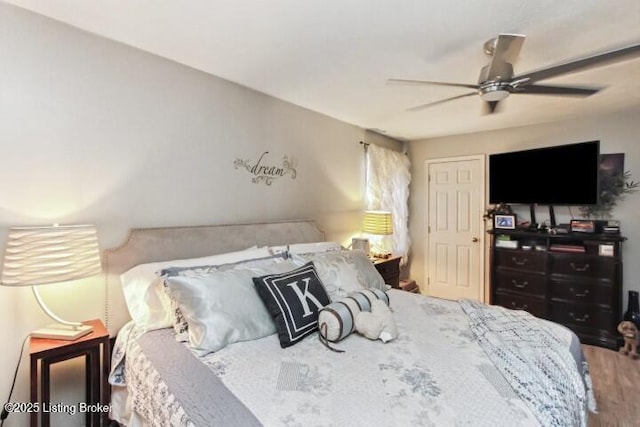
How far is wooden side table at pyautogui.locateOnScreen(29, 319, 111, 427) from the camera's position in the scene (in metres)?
1.43

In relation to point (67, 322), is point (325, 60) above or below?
above

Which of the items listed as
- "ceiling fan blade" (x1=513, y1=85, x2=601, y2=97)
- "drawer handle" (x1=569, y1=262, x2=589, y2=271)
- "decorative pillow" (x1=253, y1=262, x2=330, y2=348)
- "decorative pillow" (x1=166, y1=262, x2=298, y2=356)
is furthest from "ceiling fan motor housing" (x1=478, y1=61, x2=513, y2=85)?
"drawer handle" (x1=569, y1=262, x2=589, y2=271)

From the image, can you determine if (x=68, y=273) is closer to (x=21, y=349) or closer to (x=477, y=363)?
(x=21, y=349)

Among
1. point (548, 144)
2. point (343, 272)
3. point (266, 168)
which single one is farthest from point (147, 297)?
point (548, 144)

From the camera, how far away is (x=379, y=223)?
144 inches

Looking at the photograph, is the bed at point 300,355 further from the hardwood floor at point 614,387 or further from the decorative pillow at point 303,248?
the hardwood floor at point 614,387

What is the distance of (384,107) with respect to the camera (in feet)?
10.2

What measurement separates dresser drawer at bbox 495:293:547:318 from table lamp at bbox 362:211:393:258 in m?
1.41

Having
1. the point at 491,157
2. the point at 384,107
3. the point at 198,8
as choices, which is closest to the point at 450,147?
the point at 491,157

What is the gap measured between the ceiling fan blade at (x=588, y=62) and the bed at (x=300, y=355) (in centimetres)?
134

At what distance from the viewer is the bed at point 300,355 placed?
106 centimetres

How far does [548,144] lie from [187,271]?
4.11 metres

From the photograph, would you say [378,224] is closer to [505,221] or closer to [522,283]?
[505,221]

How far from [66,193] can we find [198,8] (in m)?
1.21
